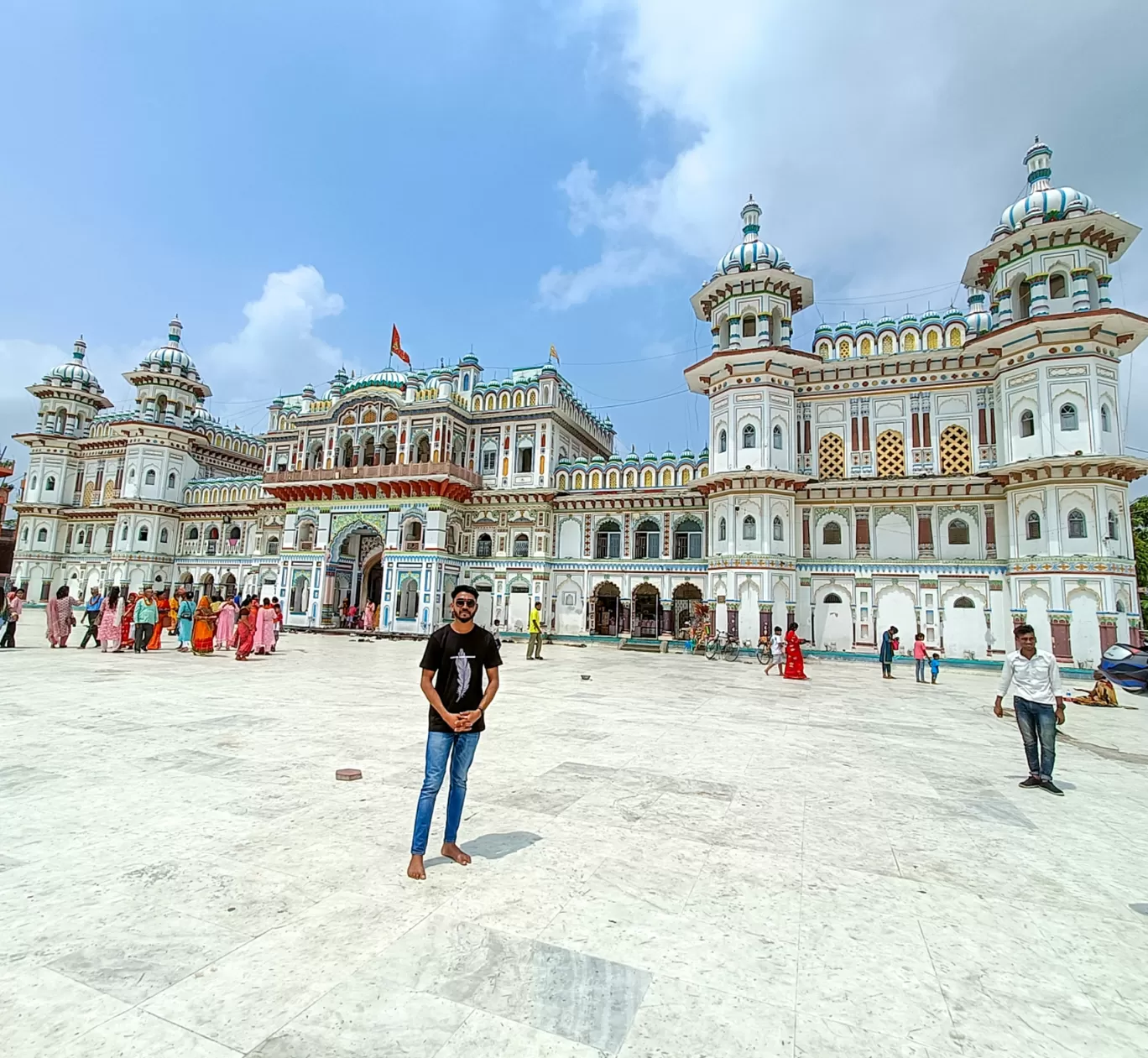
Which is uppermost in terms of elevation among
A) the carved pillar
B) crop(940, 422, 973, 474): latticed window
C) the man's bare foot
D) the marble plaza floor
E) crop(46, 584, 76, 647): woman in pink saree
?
crop(940, 422, 973, 474): latticed window

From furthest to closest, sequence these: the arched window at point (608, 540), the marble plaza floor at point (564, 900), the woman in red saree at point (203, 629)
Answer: the arched window at point (608, 540), the woman in red saree at point (203, 629), the marble plaza floor at point (564, 900)

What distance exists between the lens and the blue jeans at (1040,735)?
20.8 ft

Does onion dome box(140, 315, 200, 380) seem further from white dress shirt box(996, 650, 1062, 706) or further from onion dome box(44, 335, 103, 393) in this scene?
white dress shirt box(996, 650, 1062, 706)

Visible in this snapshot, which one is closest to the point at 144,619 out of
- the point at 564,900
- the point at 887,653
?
the point at 564,900

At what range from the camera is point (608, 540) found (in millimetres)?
31172

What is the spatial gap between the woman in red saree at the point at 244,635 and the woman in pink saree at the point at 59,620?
4.63m

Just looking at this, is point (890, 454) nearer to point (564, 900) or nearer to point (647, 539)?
point (647, 539)

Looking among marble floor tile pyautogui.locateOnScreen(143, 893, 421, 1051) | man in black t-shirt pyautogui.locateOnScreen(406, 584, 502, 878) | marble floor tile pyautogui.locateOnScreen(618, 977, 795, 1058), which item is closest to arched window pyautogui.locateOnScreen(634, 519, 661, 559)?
man in black t-shirt pyautogui.locateOnScreen(406, 584, 502, 878)

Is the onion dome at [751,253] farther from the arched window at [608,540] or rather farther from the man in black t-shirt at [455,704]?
the man in black t-shirt at [455,704]

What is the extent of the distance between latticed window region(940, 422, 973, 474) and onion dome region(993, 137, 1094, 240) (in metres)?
7.40

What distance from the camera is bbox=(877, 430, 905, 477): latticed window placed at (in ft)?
84.7

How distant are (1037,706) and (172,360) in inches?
1953

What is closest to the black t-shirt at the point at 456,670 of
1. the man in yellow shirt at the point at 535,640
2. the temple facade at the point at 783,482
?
the man in yellow shirt at the point at 535,640

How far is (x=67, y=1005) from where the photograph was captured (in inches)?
99.3
